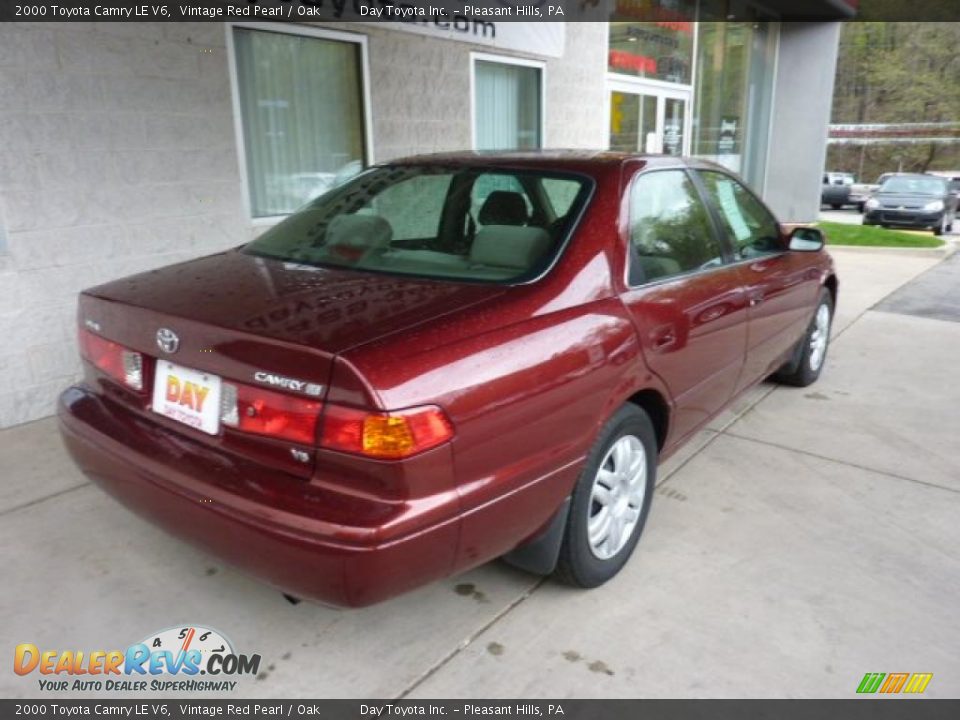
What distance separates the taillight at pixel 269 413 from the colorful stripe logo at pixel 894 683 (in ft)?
5.94

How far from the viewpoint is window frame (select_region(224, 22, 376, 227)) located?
496cm

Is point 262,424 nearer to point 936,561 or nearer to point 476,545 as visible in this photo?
point 476,545

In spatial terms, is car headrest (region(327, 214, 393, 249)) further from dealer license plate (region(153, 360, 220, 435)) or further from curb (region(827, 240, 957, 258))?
curb (region(827, 240, 957, 258))

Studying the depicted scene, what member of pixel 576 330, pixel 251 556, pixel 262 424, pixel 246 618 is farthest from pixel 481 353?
pixel 246 618

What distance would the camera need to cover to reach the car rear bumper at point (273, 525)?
6.07ft

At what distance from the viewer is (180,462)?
214 centimetres

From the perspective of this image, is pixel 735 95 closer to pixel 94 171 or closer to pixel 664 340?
pixel 94 171

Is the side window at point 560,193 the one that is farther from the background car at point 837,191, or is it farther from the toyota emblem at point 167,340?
the background car at point 837,191

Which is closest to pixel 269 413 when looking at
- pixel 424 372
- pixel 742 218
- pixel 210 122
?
pixel 424 372

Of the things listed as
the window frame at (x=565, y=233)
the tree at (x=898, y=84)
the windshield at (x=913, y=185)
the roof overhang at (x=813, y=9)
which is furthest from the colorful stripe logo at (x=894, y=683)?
the tree at (x=898, y=84)

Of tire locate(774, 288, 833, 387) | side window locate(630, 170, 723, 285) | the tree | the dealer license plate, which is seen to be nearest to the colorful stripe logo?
side window locate(630, 170, 723, 285)

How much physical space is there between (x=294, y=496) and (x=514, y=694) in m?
0.90

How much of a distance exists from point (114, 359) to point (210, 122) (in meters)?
2.90

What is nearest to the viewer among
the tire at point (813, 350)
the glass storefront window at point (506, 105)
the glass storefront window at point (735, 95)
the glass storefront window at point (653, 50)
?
the tire at point (813, 350)
